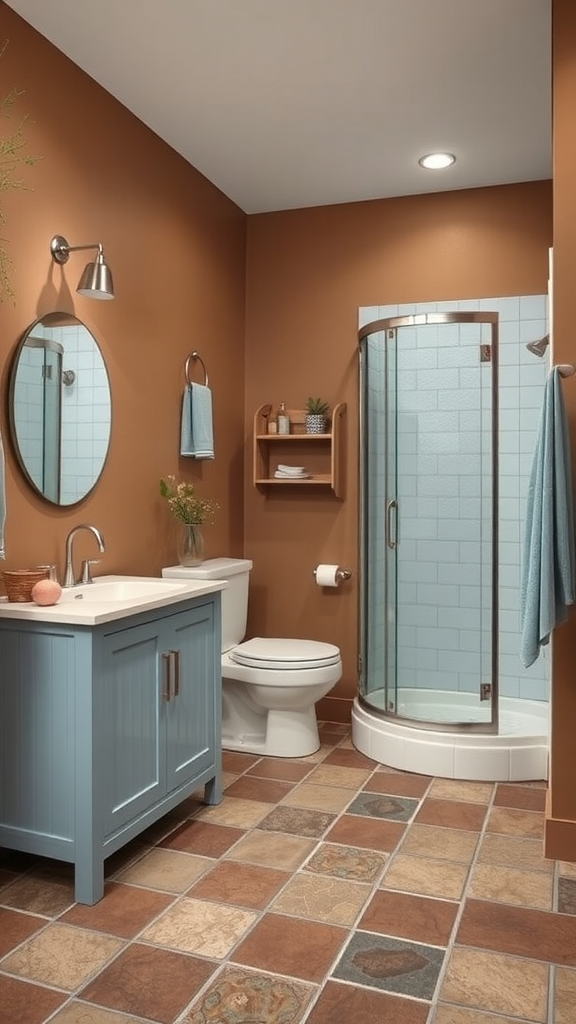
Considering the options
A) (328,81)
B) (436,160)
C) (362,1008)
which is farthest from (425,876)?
(436,160)

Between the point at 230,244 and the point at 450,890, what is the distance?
3206 mm

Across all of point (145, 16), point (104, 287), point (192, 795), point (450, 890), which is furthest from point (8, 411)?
point (450, 890)

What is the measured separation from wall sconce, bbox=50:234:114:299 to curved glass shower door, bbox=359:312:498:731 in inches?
53.1

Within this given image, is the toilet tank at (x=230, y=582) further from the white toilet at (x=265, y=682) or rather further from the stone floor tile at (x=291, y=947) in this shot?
the stone floor tile at (x=291, y=947)

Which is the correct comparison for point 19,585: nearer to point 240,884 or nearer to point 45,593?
point 45,593

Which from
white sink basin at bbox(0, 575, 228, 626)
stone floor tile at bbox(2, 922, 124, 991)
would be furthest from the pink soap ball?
stone floor tile at bbox(2, 922, 124, 991)

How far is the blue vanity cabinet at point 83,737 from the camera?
225cm

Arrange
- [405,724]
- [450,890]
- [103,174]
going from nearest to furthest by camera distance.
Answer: [450,890], [103,174], [405,724]

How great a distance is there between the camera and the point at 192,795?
311cm

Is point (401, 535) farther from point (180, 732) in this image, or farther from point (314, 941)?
point (314, 941)

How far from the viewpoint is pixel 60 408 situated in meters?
2.84

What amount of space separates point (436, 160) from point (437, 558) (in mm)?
1798

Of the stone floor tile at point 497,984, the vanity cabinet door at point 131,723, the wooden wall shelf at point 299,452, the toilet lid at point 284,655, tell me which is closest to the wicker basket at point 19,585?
the vanity cabinet door at point 131,723

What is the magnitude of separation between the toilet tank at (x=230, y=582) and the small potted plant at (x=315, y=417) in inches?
30.4
